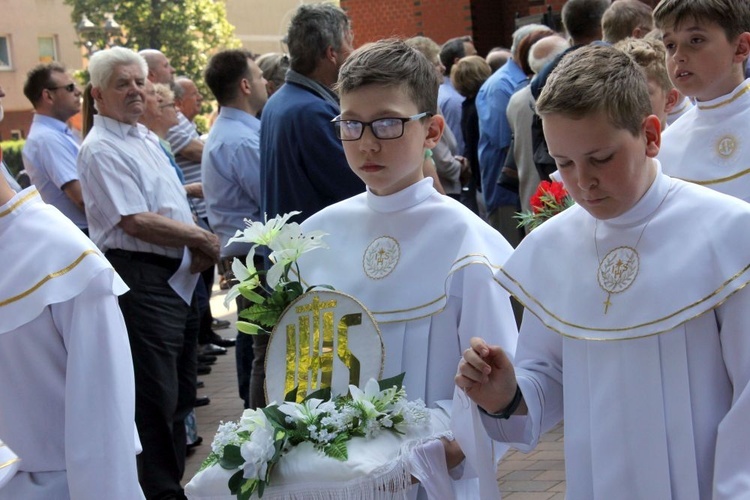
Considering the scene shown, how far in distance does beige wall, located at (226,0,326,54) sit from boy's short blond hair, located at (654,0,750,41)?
45493mm

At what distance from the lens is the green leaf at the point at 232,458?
2805mm

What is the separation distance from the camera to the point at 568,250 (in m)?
2.75

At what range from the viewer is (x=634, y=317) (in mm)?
2539

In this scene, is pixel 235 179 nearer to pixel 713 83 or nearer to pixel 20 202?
pixel 20 202

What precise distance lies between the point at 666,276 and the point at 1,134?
39.9m

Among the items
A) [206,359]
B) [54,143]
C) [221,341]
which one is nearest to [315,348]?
[54,143]

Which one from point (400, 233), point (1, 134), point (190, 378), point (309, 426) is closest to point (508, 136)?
point (190, 378)

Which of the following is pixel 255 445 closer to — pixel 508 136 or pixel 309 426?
pixel 309 426

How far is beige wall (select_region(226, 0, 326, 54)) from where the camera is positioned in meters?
48.6

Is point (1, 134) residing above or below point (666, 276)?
below

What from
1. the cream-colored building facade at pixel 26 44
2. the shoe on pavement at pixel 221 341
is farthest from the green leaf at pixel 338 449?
the cream-colored building facade at pixel 26 44

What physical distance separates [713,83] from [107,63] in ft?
11.6

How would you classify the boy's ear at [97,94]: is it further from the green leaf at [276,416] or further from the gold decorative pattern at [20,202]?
the green leaf at [276,416]

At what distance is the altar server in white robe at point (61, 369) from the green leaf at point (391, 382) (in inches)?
31.4
